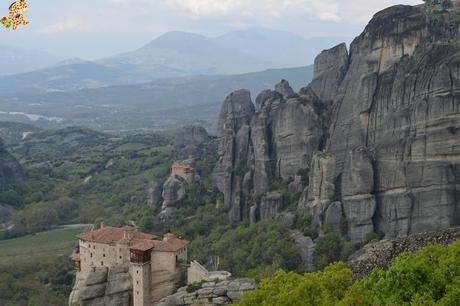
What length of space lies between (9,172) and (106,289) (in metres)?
72.4

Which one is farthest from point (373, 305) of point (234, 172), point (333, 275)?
point (234, 172)

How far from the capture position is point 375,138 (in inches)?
2199

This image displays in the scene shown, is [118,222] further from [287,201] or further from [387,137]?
[387,137]

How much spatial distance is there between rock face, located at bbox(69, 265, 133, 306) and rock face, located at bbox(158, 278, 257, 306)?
4.53m

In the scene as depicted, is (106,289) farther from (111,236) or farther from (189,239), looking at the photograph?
(189,239)

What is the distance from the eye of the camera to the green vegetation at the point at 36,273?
58.9 metres

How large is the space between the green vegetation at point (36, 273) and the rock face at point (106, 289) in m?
12.3

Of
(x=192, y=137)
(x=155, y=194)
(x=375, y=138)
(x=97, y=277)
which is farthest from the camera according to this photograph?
(x=192, y=137)

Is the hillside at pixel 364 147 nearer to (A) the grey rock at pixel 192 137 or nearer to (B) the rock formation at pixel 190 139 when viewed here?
(B) the rock formation at pixel 190 139

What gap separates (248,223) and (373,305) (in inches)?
1751

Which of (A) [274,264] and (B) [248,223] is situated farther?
(B) [248,223]

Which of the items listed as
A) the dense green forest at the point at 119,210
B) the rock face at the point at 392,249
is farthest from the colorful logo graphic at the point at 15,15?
the dense green forest at the point at 119,210

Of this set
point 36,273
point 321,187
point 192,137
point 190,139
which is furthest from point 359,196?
point 190,139

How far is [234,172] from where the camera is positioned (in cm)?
7331
